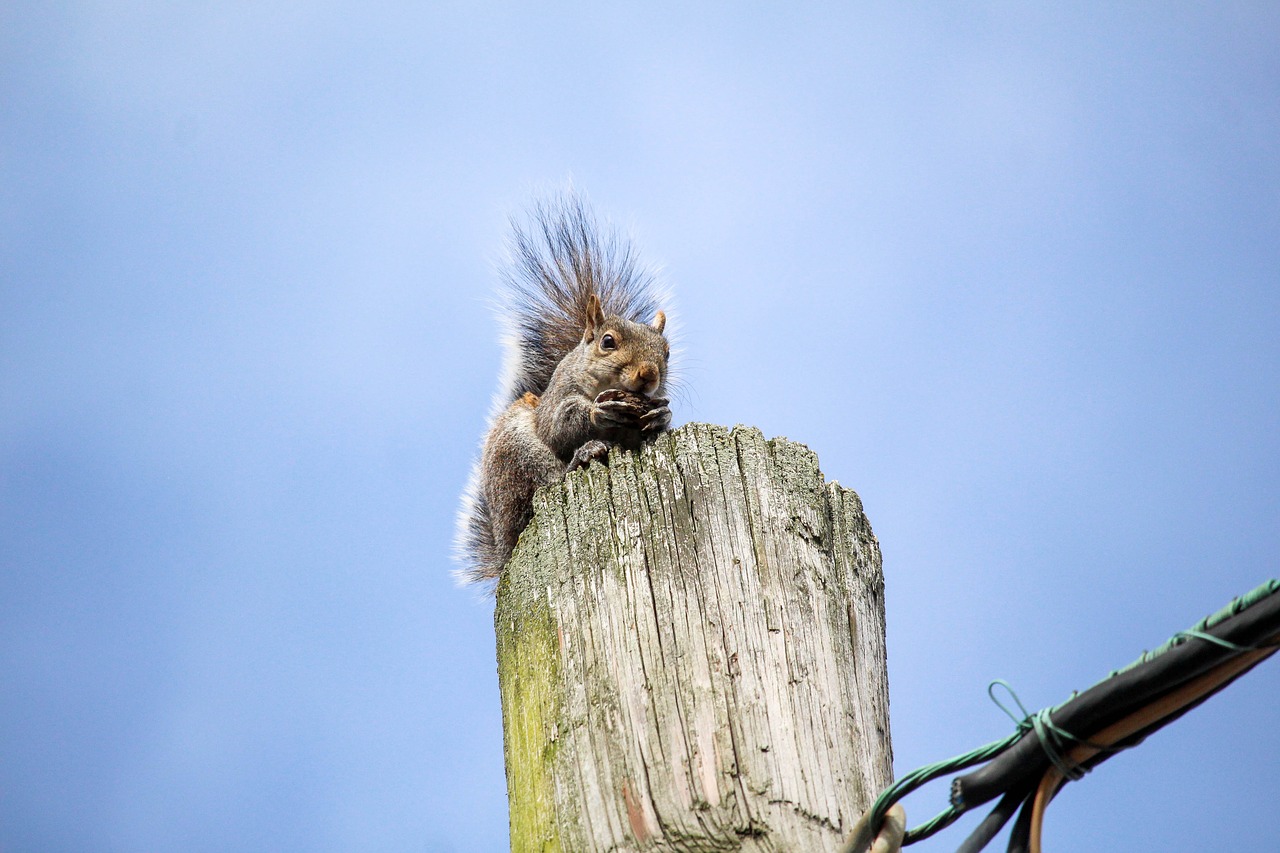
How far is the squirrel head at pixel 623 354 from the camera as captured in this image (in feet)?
10.9

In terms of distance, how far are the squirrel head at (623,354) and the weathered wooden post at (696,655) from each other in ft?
4.58

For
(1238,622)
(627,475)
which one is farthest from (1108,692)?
(627,475)

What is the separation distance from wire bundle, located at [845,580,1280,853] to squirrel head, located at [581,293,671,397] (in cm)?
219

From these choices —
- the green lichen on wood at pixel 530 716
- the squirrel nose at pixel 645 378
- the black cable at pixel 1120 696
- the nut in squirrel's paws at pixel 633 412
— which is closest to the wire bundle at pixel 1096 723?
the black cable at pixel 1120 696

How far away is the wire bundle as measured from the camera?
107cm

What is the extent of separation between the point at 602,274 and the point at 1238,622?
3.41 metres

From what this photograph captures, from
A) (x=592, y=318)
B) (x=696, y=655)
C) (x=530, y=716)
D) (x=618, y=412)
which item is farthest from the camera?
(x=592, y=318)

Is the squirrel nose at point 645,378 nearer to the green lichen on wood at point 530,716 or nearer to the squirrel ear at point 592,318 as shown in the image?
the squirrel ear at point 592,318

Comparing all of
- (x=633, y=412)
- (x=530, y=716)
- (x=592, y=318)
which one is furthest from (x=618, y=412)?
(x=592, y=318)

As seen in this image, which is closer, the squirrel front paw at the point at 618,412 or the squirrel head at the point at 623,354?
the squirrel front paw at the point at 618,412

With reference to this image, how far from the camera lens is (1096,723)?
1.15 meters

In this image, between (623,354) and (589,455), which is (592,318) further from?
(589,455)

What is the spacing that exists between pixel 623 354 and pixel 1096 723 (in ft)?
7.91

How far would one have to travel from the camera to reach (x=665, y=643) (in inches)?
61.3
